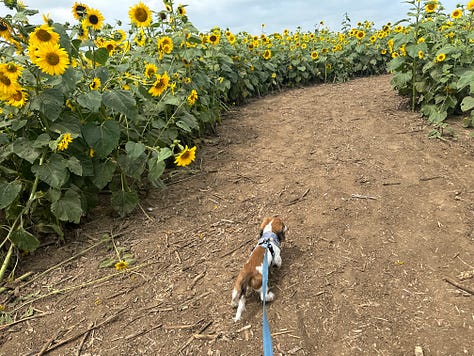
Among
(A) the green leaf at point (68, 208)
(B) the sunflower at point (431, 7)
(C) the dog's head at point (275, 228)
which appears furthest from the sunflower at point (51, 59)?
(B) the sunflower at point (431, 7)

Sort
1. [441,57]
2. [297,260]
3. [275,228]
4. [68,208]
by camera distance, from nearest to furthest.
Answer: [275,228]
[297,260]
[68,208]
[441,57]

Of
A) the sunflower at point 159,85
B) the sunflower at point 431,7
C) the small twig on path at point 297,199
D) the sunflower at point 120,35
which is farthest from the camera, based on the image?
the sunflower at point 431,7

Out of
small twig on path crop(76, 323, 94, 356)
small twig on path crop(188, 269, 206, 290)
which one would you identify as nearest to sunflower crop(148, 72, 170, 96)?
small twig on path crop(188, 269, 206, 290)

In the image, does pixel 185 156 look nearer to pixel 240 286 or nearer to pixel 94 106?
pixel 94 106

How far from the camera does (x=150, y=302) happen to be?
7.19ft

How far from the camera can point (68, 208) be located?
257 cm

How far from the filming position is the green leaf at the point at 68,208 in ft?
8.38

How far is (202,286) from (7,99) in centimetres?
164

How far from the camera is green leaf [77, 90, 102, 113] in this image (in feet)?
8.14

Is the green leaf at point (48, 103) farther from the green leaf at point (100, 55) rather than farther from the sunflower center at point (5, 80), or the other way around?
the green leaf at point (100, 55)

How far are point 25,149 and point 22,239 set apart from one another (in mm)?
587

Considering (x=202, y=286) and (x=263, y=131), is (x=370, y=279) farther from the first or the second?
(x=263, y=131)

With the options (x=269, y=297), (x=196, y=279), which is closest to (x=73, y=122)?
(x=196, y=279)

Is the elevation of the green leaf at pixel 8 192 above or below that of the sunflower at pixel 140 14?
below
